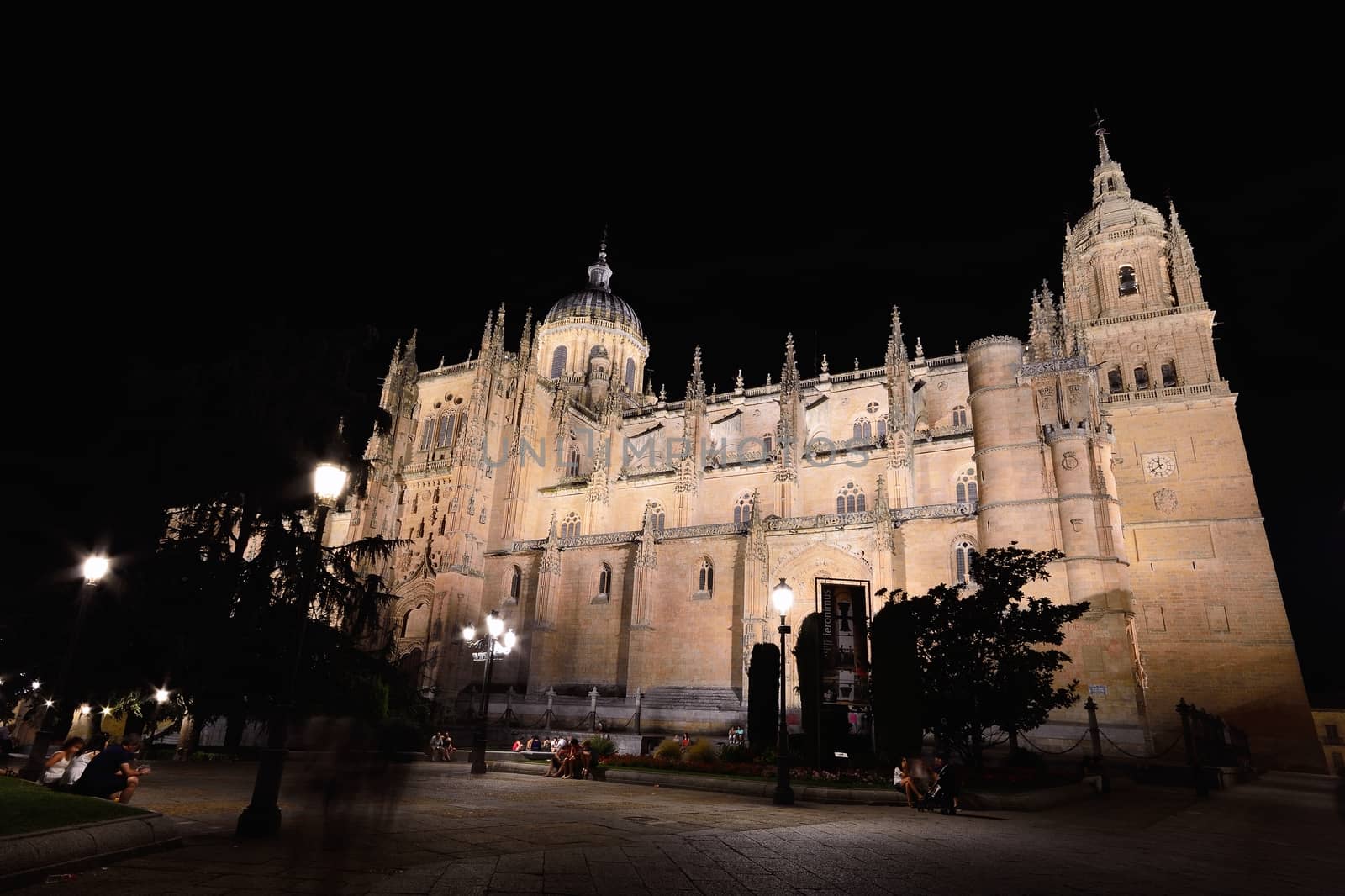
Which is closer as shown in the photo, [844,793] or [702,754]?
[844,793]

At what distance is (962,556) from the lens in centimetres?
2791

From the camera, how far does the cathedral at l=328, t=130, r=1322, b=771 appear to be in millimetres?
27359

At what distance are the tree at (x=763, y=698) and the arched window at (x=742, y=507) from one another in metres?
15.2

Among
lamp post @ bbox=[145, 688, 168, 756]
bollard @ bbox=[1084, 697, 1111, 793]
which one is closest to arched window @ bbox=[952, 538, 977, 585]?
bollard @ bbox=[1084, 697, 1111, 793]

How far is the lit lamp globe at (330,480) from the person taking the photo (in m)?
8.30

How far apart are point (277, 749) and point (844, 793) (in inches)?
395

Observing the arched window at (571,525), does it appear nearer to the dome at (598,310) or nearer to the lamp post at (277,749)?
the dome at (598,310)

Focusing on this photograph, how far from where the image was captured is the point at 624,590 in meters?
33.8

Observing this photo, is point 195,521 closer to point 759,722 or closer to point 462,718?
point 759,722

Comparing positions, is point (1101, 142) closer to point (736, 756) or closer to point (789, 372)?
point (789, 372)

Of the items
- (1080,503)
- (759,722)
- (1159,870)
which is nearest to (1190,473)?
(1080,503)

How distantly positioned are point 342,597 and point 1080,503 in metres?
24.5

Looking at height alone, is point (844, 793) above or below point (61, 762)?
below

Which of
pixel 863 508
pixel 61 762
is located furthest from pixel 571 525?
pixel 61 762
